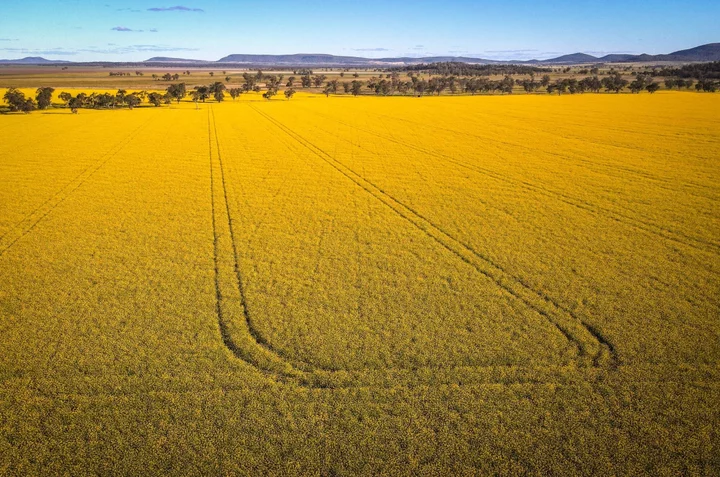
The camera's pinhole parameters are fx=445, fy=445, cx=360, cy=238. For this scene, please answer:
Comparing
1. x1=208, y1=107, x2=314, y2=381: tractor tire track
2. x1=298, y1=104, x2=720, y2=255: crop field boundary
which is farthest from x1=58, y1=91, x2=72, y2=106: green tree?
x1=208, y1=107, x2=314, y2=381: tractor tire track

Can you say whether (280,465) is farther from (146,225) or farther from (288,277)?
(146,225)

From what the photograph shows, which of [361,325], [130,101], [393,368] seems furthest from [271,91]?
[393,368]

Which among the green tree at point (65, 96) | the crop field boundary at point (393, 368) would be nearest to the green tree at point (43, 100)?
the green tree at point (65, 96)


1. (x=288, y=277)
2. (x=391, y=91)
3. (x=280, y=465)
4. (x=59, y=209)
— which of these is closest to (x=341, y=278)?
(x=288, y=277)

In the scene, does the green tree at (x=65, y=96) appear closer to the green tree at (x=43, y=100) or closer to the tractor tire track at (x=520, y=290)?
the green tree at (x=43, y=100)

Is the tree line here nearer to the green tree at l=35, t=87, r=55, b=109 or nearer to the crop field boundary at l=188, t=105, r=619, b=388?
the green tree at l=35, t=87, r=55, b=109

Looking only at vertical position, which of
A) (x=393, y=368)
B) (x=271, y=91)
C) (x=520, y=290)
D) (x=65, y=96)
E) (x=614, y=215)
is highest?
(x=271, y=91)

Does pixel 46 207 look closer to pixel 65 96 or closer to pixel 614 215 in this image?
pixel 614 215
